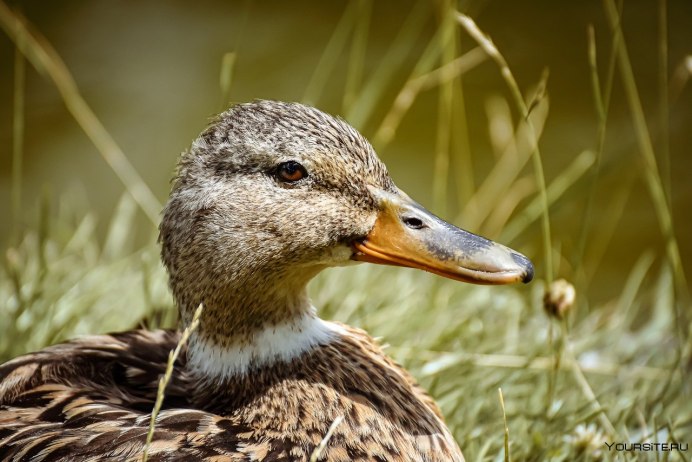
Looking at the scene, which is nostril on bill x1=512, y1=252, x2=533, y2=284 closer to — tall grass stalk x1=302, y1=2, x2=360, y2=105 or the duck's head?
the duck's head

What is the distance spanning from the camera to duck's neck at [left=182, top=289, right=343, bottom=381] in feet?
7.52

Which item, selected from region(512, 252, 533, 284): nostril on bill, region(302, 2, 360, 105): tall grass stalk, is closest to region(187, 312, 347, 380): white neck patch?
region(512, 252, 533, 284): nostril on bill

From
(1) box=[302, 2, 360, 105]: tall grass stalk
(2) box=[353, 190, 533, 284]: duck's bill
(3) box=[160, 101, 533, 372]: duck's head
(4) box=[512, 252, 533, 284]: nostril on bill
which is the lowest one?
(4) box=[512, 252, 533, 284]: nostril on bill

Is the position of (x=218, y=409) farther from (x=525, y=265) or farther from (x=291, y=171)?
(x=525, y=265)

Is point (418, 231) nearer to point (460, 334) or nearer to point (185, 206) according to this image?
point (185, 206)

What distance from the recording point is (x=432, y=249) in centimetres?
218

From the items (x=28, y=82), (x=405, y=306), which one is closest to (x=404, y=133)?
(x=28, y=82)

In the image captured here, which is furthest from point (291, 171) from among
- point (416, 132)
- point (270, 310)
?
point (416, 132)

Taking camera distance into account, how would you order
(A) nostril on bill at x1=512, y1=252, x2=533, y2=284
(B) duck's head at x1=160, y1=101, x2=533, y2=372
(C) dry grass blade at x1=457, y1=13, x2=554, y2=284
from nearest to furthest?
(A) nostril on bill at x1=512, y1=252, x2=533, y2=284, (B) duck's head at x1=160, y1=101, x2=533, y2=372, (C) dry grass blade at x1=457, y1=13, x2=554, y2=284

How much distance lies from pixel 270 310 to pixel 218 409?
248mm

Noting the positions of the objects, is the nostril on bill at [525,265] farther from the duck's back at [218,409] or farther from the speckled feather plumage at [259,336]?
the duck's back at [218,409]

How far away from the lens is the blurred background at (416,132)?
348 cm

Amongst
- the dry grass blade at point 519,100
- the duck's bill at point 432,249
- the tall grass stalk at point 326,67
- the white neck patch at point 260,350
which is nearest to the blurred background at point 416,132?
the tall grass stalk at point 326,67

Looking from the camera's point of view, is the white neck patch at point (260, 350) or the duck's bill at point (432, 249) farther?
the white neck patch at point (260, 350)
